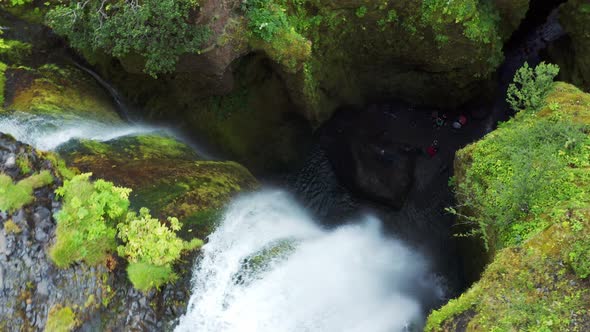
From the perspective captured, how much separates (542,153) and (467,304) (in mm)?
3461

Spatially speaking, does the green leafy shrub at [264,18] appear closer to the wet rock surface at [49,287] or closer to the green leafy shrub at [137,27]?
the green leafy shrub at [137,27]

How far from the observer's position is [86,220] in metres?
6.92

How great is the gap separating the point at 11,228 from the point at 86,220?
3.31 feet

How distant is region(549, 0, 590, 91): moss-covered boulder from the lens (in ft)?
43.3

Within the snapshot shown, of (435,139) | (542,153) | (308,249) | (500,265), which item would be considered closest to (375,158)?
(435,139)

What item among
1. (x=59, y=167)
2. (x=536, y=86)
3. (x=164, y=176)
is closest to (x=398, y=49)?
(x=536, y=86)

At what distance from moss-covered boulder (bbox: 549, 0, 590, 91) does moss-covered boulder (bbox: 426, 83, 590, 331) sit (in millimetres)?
4872

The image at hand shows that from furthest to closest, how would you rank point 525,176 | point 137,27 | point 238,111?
point 238,111
point 137,27
point 525,176

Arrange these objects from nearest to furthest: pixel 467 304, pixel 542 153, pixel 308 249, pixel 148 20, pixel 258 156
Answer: pixel 467 304 < pixel 542 153 < pixel 148 20 < pixel 308 249 < pixel 258 156

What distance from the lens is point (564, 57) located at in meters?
14.8

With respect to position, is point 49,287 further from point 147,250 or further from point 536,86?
point 536,86

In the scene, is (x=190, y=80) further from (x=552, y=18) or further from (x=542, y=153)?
(x=552, y=18)

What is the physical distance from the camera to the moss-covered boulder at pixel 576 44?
43.3ft

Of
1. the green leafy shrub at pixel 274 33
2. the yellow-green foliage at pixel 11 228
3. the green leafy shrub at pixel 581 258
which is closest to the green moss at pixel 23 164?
Answer: the yellow-green foliage at pixel 11 228
